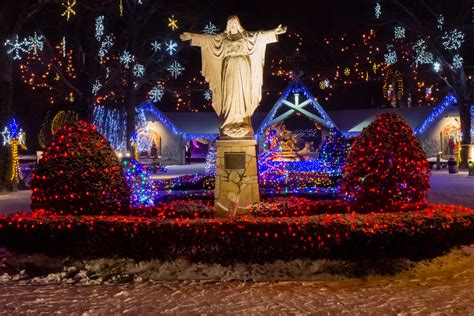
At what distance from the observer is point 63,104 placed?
30.9 meters

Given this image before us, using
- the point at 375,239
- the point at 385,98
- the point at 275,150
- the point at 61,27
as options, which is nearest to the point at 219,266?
the point at 375,239

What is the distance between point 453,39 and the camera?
96.6 feet

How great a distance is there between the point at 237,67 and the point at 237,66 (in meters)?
0.02

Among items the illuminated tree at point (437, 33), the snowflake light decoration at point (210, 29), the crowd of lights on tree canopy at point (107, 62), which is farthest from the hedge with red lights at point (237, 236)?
the illuminated tree at point (437, 33)

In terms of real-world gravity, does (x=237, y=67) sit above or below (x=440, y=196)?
above

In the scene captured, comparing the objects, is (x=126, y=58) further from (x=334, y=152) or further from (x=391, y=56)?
(x=391, y=56)

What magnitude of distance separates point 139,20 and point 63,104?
21.0 feet

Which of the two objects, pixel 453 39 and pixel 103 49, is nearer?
pixel 103 49

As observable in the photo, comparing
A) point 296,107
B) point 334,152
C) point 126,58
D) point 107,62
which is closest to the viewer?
point 334,152

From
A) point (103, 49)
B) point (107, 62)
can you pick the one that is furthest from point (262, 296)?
point (107, 62)

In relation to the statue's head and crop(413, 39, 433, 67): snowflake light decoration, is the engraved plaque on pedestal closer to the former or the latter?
the statue's head

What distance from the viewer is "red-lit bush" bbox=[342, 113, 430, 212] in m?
9.44

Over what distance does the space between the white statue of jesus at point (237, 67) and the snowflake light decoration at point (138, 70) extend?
2185 cm

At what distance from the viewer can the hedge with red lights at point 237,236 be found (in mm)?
7734
